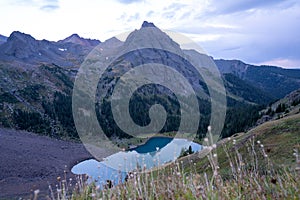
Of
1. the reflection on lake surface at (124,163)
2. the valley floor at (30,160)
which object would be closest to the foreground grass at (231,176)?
the reflection on lake surface at (124,163)

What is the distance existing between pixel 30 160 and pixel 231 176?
85798 millimetres

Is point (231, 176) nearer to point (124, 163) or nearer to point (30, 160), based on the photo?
point (124, 163)

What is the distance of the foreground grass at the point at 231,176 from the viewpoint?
4.04 meters

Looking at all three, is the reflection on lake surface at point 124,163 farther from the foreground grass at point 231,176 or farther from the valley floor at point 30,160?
the valley floor at point 30,160

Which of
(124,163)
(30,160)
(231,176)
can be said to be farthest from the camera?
(30,160)

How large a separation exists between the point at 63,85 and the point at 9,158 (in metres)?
105

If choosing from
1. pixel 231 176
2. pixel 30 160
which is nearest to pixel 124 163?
pixel 231 176

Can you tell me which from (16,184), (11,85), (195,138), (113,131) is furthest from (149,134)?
(16,184)

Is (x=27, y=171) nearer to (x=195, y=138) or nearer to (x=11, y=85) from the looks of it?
(x=195, y=138)

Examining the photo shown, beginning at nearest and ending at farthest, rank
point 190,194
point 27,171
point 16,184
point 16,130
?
point 190,194, point 16,184, point 27,171, point 16,130

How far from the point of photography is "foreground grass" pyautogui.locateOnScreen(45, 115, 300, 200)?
159 inches

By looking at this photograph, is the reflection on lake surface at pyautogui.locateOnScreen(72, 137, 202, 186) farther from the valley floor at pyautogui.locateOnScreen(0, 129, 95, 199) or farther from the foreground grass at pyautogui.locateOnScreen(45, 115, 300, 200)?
the valley floor at pyautogui.locateOnScreen(0, 129, 95, 199)

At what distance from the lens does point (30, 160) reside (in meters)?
86.9

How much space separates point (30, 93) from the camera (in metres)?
152
